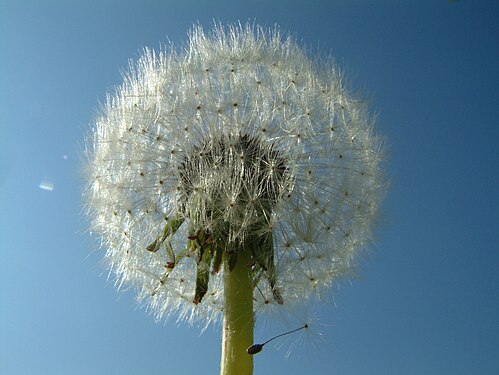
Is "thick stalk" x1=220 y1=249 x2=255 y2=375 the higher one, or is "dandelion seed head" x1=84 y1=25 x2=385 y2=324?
"dandelion seed head" x1=84 y1=25 x2=385 y2=324

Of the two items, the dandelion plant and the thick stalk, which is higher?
the dandelion plant

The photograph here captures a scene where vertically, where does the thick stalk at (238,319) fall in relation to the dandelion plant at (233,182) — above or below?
below

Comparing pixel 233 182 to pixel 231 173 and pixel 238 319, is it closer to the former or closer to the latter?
pixel 231 173

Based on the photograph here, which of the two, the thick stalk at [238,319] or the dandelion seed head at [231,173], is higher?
the dandelion seed head at [231,173]

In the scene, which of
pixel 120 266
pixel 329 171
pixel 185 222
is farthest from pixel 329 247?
pixel 120 266

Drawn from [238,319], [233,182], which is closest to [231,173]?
[233,182]
